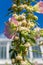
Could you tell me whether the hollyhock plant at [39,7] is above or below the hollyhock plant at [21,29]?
above

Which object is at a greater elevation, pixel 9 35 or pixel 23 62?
pixel 9 35

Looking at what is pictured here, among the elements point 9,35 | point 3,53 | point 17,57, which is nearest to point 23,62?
point 17,57

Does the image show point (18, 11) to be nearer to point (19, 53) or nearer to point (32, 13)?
point (32, 13)

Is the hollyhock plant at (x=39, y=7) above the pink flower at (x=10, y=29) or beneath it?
above

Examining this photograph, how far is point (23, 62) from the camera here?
78cm

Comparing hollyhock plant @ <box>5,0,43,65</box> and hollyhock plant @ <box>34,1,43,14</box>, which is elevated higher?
hollyhock plant @ <box>34,1,43,14</box>

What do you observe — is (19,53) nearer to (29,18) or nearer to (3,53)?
(29,18)

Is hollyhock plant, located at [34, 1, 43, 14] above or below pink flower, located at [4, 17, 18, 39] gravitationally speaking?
above

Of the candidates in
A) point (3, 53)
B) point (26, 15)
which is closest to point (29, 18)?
point (26, 15)

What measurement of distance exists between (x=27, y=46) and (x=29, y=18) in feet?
0.38

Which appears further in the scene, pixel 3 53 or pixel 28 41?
pixel 3 53

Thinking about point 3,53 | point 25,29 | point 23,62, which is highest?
point 3,53

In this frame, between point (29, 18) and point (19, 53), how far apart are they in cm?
13

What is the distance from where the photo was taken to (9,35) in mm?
876
